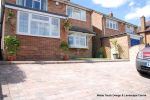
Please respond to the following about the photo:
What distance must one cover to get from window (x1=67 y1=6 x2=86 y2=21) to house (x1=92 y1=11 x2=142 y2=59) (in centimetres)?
299

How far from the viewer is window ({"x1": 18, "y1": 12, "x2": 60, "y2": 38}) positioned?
12.0 metres

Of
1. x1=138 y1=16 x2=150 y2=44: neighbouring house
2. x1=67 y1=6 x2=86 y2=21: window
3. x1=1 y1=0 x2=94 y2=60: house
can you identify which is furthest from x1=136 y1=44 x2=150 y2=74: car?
x1=138 y1=16 x2=150 y2=44: neighbouring house

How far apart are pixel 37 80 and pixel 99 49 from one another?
17.2 metres

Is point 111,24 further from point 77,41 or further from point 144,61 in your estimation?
point 144,61

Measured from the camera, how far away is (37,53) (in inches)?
490

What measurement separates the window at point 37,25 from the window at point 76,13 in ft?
27.4

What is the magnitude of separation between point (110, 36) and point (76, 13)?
4.89 metres

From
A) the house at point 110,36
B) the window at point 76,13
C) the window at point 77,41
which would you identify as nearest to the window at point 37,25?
the window at point 77,41

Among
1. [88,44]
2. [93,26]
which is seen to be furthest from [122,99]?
[93,26]

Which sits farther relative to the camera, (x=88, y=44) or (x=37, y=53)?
(x=88, y=44)

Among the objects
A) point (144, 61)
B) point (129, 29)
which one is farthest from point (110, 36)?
point (144, 61)

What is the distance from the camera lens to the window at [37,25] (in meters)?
12.0

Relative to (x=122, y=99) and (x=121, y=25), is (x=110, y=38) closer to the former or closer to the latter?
(x=121, y=25)

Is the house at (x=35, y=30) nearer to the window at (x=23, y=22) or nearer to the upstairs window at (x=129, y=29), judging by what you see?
the window at (x=23, y=22)
